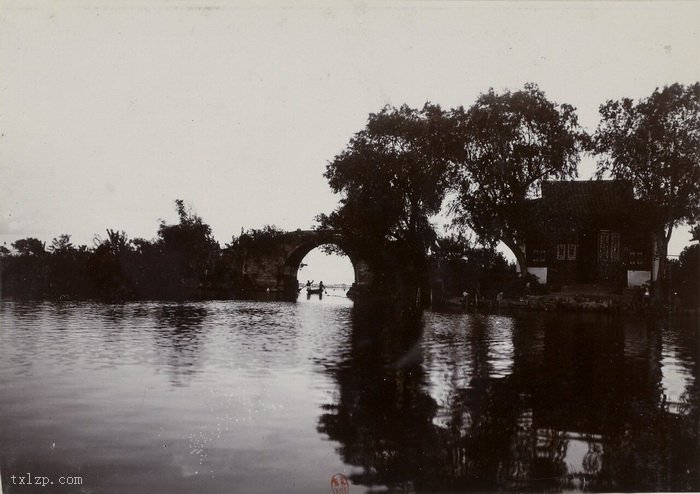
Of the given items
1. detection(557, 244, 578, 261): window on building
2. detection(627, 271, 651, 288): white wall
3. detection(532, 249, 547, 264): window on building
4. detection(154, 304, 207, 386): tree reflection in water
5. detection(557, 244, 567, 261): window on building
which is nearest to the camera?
detection(154, 304, 207, 386): tree reflection in water

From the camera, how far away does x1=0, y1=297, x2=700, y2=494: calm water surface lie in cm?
530

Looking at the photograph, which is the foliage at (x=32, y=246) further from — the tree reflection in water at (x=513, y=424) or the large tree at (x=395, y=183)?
the tree reflection in water at (x=513, y=424)

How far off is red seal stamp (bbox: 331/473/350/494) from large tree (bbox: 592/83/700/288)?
2319 centimetres

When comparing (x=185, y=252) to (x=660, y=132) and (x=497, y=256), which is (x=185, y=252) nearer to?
(x=497, y=256)

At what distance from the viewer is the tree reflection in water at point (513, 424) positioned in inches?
210

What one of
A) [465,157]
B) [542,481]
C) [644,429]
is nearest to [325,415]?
[542,481]

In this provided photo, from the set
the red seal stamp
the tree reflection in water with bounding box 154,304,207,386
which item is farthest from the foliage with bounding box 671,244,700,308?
the red seal stamp

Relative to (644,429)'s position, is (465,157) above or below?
above

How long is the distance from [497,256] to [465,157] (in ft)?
22.2

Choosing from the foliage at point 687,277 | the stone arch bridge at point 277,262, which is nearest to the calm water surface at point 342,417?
the foliage at point 687,277

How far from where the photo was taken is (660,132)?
26.7m

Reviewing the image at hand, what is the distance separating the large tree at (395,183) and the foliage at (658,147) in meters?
9.32

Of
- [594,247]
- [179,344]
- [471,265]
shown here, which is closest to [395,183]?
[471,265]

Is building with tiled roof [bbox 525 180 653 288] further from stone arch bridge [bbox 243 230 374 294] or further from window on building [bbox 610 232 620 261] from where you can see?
stone arch bridge [bbox 243 230 374 294]
